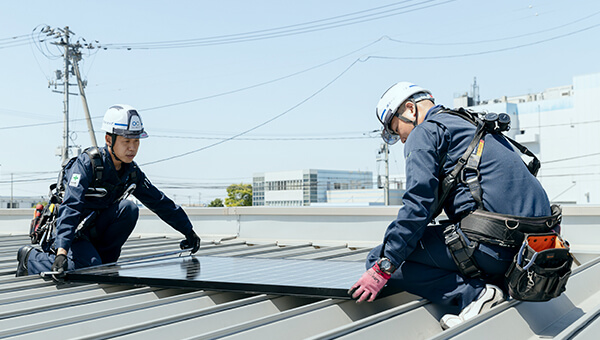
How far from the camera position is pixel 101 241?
4680mm

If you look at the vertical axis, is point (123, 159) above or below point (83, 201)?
above

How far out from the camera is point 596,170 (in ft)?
187

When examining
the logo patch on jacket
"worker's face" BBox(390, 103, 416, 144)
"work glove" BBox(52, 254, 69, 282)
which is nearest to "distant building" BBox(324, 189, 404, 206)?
the logo patch on jacket

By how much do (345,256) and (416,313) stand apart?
106 inches

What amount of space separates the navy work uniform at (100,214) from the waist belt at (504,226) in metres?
2.59

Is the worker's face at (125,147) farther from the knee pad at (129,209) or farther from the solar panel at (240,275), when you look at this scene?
the solar panel at (240,275)

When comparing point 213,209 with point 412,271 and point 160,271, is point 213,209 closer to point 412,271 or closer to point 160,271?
point 160,271

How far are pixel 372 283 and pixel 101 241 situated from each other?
2.68 meters

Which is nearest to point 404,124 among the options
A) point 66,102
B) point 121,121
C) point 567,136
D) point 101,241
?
point 121,121

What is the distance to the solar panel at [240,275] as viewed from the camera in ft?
10.3

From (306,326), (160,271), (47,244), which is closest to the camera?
(306,326)

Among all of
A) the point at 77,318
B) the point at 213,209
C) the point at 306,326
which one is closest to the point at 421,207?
the point at 306,326

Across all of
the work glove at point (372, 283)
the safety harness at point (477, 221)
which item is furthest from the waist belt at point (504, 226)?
the work glove at point (372, 283)

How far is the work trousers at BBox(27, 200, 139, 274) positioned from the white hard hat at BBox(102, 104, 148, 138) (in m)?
0.64
